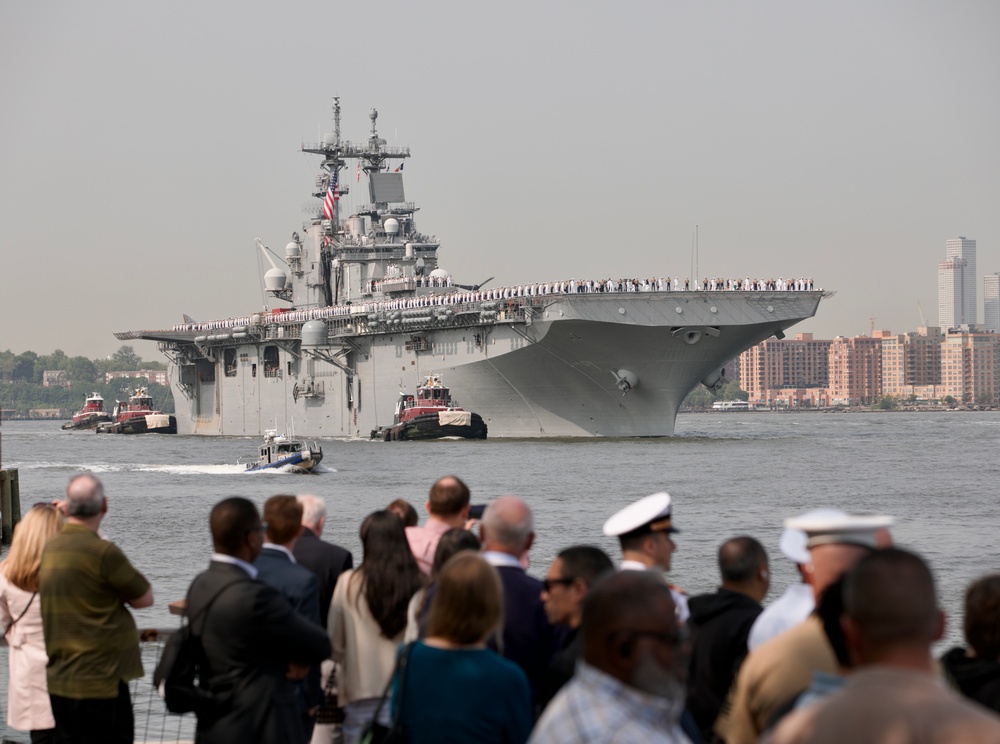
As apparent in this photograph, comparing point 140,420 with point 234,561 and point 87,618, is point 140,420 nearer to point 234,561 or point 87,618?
point 87,618

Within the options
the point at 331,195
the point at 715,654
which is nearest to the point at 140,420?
the point at 331,195

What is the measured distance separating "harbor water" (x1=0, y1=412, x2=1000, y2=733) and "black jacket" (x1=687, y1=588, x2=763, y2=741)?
8086 millimetres

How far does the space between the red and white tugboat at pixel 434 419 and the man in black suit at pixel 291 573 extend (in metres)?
43.7

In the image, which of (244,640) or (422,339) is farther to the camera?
(422,339)

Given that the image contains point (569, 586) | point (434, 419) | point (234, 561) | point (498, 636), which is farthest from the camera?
point (434, 419)

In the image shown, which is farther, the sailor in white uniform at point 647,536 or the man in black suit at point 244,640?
the man in black suit at point 244,640

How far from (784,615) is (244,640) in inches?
77.1

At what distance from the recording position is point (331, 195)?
64188 mm

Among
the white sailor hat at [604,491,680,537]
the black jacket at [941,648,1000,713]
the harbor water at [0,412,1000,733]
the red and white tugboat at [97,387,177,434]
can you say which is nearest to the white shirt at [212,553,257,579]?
the white sailor hat at [604,491,680,537]

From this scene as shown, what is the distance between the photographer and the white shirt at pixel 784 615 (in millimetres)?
4223

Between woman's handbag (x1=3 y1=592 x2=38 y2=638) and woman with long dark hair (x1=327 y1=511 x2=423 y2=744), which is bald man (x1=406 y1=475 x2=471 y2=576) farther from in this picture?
woman's handbag (x1=3 y1=592 x2=38 y2=638)

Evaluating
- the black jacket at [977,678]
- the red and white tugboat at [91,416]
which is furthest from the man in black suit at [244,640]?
A: the red and white tugboat at [91,416]

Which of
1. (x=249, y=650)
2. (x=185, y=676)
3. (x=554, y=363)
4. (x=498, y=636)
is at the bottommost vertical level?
(x=185, y=676)

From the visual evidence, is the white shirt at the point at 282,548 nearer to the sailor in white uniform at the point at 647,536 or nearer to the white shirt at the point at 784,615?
the sailor in white uniform at the point at 647,536
